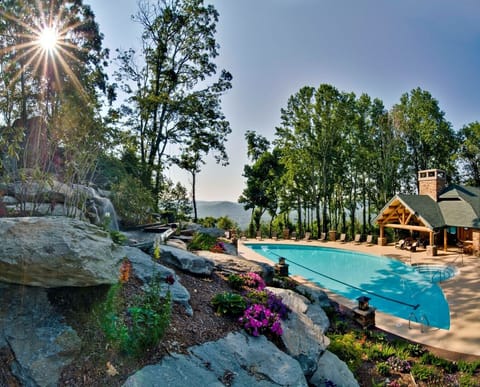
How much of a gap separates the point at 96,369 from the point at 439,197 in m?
20.4

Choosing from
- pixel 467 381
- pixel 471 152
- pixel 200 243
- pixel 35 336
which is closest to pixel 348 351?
pixel 467 381

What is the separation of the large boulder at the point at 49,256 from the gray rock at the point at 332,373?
3076 millimetres

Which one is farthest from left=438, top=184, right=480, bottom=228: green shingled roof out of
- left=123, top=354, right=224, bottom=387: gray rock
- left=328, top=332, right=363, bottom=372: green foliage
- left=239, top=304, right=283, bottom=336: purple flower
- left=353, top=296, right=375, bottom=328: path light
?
left=123, top=354, right=224, bottom=387: gray rock

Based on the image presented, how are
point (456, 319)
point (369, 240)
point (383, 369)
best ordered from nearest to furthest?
1. point (383, 369)
2. point (456, 319)
3. point (369, 240)

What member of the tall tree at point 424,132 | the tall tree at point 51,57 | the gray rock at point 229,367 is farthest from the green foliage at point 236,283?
the tall tree at point 424,132

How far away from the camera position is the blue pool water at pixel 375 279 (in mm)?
8211

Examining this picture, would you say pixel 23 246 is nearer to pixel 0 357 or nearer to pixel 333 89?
pixel 0 357

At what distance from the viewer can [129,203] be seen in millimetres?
9484

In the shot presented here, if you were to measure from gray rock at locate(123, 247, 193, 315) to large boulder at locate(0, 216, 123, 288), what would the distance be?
3.02 ft

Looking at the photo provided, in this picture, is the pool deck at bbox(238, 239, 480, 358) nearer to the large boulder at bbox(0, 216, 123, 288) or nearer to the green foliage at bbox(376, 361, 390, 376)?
the green foliage at bbox(376, 361, 390, 376)

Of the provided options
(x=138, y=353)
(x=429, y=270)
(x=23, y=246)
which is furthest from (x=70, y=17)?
(x=429, y=270)

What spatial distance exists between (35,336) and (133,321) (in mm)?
Answer: 850

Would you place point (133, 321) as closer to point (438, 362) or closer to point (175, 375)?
point (175, 375)

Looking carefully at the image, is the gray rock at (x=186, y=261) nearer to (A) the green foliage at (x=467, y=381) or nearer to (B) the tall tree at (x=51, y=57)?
(B) the tall tree at (x=51, y=57)
